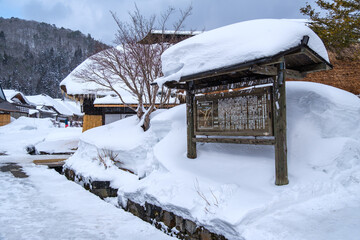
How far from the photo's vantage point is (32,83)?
2987 inches

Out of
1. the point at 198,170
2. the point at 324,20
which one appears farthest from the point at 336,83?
the point at 198,170

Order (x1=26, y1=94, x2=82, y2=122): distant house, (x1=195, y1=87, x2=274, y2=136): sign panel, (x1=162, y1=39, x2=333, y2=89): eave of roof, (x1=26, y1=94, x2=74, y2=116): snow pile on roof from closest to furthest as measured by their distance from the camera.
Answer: (x1=162, y1=39, x2=333, y2=89): eave of roof
(x1=195, y1=87, x2=274, y2=136): sign panel
(x1=26, y1=94, x2=82, y2=122): distant house
(x1=26, y1=94, x2=74, y2=116): snow pile on roof

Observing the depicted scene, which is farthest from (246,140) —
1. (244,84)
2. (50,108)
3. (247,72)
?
(50,108)

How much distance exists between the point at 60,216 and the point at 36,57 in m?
104

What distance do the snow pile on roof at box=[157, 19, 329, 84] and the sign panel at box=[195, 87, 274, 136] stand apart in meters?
0.69

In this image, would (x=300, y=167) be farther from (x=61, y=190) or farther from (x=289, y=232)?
(x=61, y=190)

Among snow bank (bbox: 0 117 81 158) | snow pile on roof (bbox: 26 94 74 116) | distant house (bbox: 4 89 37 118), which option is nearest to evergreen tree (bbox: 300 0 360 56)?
snow bank (bbox: 0 117 81 158)

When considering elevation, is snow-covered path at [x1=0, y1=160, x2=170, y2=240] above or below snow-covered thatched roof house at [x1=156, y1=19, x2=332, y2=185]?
below

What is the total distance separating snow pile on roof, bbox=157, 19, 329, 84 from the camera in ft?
13.3

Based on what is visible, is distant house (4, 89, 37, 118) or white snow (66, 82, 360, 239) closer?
white snow (66, 82, 360, 239)

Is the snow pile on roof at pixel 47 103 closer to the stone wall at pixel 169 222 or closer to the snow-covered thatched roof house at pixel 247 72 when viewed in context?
the stone wall at pixel 169 222

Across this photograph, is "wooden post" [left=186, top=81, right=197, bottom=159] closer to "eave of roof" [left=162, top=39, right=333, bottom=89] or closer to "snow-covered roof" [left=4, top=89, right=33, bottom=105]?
"eave of roof" [left=162, top=39, right=333, bottom=89]

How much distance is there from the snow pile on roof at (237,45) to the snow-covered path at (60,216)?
3.06 meters

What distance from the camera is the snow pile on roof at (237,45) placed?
4.05m
